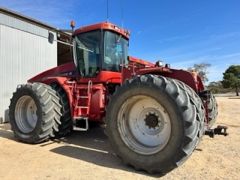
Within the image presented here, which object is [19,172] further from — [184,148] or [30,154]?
[184,148]

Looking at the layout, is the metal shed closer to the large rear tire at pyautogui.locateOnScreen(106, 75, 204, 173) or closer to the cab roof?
the cab roof

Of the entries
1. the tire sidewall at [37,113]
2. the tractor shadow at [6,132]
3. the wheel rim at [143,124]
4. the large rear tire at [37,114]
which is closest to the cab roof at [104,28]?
the large rear tire at [37,114]

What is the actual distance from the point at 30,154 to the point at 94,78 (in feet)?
7.44

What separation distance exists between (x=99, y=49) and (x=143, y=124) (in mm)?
2355

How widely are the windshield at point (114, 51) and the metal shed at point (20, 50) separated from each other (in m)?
5.32

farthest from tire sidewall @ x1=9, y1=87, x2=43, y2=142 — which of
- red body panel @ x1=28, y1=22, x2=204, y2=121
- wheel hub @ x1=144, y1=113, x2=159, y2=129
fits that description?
wheel hub @ x1=144, y1=113, x2=159, y2=129

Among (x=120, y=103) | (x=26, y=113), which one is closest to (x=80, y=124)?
(x=26, y=113)

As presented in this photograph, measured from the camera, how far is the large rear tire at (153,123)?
15.1 ft

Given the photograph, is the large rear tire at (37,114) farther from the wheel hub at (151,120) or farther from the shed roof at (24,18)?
the shed roof at (24,18)

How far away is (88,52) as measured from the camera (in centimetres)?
725

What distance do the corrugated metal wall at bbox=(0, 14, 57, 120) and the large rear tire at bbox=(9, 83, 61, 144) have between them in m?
3.38

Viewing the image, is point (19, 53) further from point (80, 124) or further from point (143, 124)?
point (143, 124)

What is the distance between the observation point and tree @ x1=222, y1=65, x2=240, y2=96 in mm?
44603

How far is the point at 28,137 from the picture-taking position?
23.1 ft
